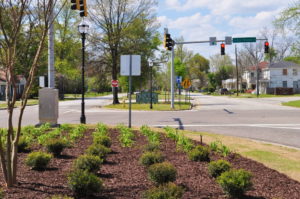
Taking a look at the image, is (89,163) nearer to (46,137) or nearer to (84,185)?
(84,185)

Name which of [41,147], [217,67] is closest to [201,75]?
[217,67]

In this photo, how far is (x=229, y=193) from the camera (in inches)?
210

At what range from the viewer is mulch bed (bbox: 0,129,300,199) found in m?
5.34

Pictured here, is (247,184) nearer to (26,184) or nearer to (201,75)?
(26,184)

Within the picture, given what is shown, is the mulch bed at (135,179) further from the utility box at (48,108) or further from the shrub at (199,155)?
the utility box at (48,108)

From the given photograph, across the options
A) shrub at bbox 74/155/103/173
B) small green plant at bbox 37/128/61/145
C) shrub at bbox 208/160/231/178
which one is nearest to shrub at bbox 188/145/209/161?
shrub at bbox 208/160/231/178

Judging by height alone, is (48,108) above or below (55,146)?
above

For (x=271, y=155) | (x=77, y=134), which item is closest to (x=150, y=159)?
(x=271, y=155)

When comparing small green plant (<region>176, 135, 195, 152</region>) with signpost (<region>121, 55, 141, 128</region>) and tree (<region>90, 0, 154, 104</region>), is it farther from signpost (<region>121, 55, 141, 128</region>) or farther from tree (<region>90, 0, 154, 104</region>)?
tree (<region>90, 0, 154, 104</region>)

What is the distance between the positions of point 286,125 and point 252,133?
133 inches

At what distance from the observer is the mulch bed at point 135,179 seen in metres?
5.34

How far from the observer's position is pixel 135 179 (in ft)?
20.4

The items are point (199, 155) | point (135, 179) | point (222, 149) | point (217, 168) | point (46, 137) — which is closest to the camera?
point (135, 179)

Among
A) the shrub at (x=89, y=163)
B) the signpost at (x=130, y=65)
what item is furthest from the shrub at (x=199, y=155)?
the signpost at (x=130, y=65)
